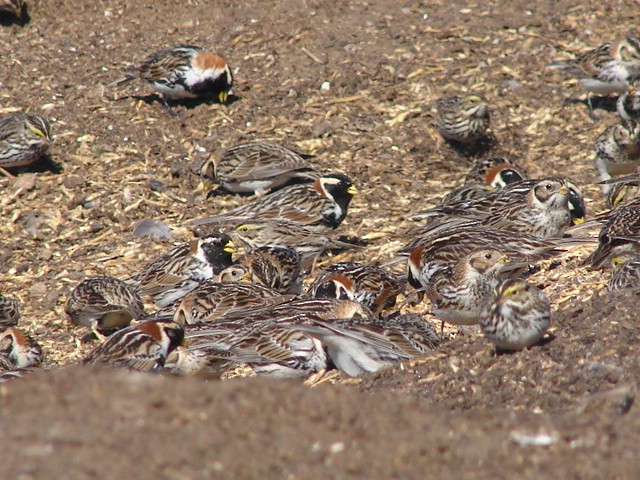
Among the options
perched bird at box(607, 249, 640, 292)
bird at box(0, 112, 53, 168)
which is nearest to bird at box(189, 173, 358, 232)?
bird at box(0, 112, 53, 168)

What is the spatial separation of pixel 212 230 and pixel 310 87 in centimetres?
330

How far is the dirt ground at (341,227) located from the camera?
4.59 metres

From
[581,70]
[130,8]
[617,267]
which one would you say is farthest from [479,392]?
[130,8]

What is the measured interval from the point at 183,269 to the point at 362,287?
2.13 m

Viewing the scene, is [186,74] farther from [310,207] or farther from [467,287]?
[467,287]

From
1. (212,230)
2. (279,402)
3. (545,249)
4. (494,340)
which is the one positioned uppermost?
(279,402)

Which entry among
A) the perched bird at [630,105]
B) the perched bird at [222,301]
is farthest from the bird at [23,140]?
the perched bird at [630,105]

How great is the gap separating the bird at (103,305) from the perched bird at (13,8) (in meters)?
6.65

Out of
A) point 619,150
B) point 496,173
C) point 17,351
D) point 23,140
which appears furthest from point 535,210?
point 23,140

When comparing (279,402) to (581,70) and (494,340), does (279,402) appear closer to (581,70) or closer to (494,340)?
(494,340)

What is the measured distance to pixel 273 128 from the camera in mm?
13992

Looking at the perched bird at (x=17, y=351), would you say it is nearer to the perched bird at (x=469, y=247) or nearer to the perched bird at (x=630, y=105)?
the perched bird at (x=469, y=247)

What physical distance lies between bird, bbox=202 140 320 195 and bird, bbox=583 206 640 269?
4.18 metres

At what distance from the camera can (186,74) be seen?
14.0m
